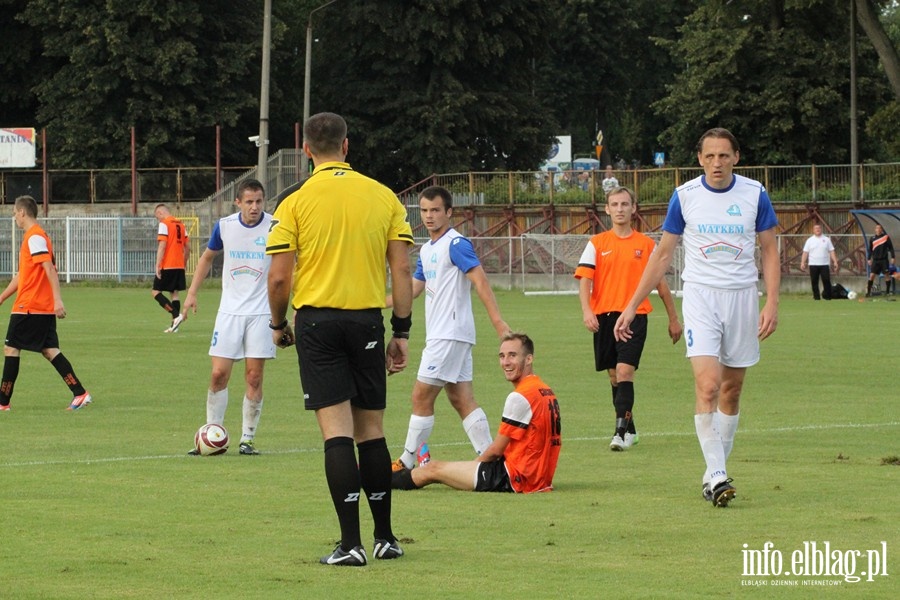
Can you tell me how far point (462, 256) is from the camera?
444 inches

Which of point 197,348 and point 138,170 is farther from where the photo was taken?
point 138,170

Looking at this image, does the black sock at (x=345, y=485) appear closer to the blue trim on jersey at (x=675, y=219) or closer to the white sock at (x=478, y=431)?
the blue trim on jersey at (x=675, y=219)

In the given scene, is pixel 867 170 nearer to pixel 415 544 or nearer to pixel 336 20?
pixel 336 20

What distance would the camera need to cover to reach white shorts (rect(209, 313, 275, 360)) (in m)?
12.5

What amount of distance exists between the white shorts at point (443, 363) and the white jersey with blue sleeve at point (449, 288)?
51 millimetres

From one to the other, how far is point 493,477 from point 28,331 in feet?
25.3

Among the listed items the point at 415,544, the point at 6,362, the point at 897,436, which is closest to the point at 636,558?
the point at 415,544

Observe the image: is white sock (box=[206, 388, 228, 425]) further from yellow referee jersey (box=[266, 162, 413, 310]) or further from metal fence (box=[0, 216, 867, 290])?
metal fence (box=[0, 216, 867, 290])

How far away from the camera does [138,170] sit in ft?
183

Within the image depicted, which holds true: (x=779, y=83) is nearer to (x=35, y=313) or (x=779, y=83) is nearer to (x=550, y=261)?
(x=550, y=261)

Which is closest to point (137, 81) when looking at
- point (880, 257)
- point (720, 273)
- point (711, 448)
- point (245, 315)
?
point (880, 257)

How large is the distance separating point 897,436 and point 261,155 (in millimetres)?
31610

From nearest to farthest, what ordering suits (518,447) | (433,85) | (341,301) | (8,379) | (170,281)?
1. (341,301)
2. (518,447)
3. (8,379)
4. (170,281)
5. (433,85)

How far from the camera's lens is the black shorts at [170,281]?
31.1 meters
